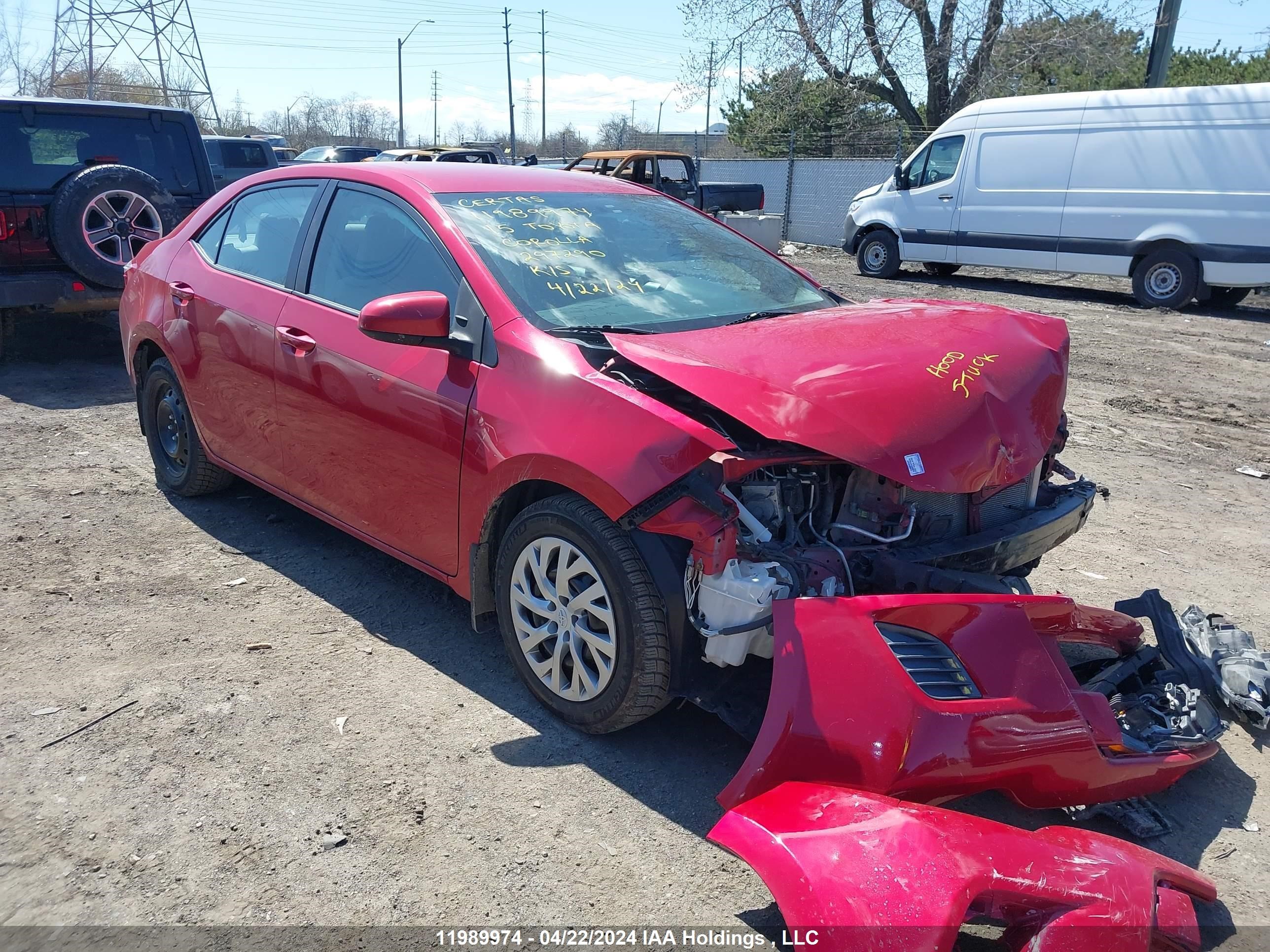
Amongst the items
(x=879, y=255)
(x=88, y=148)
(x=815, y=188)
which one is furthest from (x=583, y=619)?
(x=815, y=188)

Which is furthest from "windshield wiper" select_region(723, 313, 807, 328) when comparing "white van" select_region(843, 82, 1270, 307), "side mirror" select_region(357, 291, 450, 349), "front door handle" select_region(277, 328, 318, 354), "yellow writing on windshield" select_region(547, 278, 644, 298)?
"white van" select_region(843, 82, 1270, 307)

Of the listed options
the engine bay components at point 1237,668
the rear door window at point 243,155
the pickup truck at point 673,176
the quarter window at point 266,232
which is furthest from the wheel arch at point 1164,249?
the rear door window at point 243,155

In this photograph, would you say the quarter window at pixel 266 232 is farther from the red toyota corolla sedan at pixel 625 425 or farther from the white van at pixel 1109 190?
the white van at pixel 1109 190

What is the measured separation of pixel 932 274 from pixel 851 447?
15.3 m

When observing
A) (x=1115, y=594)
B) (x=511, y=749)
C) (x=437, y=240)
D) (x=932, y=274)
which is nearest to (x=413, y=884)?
(x=511, y=749)

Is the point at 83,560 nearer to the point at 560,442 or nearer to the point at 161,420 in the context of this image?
the point at 161,420

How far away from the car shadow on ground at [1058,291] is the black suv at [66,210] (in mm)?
11500

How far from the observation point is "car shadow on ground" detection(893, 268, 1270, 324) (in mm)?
13125

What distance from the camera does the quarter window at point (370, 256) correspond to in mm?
3594

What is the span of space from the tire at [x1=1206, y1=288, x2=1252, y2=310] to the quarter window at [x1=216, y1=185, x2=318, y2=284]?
12859 mm

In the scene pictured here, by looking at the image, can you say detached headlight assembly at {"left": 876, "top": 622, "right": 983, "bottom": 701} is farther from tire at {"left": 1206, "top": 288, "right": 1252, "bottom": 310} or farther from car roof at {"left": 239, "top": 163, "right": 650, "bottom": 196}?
tire at {"left": 1206, "top": 288, "right": 1252, "bottom": 310}

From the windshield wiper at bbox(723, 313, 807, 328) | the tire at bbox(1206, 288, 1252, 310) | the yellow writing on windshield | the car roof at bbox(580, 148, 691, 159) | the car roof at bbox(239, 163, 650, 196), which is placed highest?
the car roof at bbox(580, 148, 691, 159)

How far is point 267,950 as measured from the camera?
7.55ft

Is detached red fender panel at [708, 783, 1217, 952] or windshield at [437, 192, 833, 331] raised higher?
windshield at [437, 192, 833, 331]
